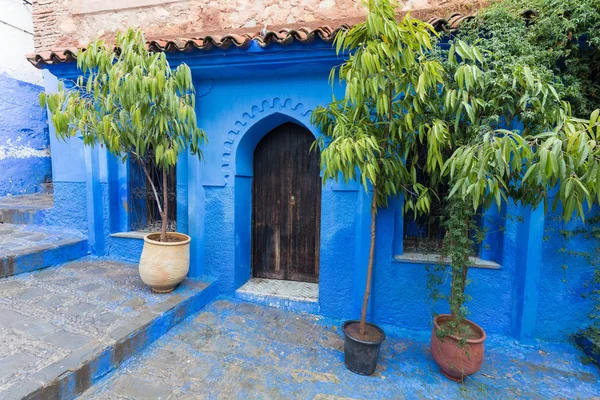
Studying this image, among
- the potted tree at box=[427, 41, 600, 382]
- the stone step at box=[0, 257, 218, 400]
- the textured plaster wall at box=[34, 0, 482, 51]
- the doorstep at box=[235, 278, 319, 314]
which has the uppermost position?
the textured plaster wall at box=[34, 0, 482, 51]

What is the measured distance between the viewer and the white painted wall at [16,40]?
6324 mm

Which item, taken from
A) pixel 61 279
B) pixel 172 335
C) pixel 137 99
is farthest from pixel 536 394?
pixel 61 279

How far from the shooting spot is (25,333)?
281 centimetres

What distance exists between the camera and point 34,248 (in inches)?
169

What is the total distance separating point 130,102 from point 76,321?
7.36 feet

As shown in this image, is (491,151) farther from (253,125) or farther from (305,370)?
(253,125)

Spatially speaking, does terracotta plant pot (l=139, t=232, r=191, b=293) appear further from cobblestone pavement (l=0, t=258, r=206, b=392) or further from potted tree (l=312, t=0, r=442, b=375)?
potted tree (l=312, t=0, r=442, b=375)

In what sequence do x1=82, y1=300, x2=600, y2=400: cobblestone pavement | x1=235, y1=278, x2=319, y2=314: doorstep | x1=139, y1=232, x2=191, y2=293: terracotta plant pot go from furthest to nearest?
x1=235, y1=278, x2=319, y2=314: doorstep → x1=139, y1=232, x2=191, y2=293: terracotta plant pot → x1=82, y1=300, x2=600, y2=400: cobblestone pavement

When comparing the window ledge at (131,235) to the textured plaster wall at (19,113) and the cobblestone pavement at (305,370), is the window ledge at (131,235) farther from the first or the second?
the textured plaster wall at (19,113)

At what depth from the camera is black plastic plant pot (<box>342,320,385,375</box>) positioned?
9.18ft

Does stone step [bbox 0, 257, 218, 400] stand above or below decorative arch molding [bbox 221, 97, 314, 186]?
below

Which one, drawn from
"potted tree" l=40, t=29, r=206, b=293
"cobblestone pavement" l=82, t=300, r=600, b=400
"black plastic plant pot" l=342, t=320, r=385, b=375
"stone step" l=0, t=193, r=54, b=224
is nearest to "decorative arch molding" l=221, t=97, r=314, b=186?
"potted tree" l=40, t=29, r=206, b=293

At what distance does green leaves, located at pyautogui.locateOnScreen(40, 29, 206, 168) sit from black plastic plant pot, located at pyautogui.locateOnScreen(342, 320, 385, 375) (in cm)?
256

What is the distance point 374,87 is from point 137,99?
230cm
